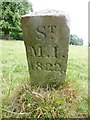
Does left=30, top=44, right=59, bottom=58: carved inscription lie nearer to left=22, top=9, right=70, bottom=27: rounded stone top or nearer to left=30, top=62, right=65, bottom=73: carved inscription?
left=30, top=62, right=65, bottom=73: carved inscription

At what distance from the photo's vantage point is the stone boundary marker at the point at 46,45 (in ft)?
10.5

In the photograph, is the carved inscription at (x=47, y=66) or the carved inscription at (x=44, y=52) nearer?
the carved inscription at (x=44, y=52)

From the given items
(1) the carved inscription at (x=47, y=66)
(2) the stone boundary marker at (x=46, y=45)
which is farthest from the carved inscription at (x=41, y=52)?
(1) the carved inscription at (x=47, y=66)

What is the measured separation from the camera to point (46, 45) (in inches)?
130

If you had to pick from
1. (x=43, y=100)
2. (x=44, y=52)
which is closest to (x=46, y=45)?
(x=44, y=52)

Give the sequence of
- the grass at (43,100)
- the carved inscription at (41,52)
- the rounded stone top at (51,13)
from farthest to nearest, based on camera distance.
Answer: the carved inscription at (41,52) → the rounded stone top at (51,13) → the grass at (43,100)

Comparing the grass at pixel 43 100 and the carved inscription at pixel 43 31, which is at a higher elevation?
the carved inscription at pixel 43 31

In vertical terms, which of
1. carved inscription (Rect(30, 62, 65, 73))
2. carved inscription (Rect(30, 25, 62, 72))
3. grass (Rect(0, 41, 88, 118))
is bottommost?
grass (Rect(0, 41, 88, 118))

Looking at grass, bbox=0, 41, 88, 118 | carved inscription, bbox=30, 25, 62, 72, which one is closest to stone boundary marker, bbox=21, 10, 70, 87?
carved inscription, bbox=30, 25, 62, 72

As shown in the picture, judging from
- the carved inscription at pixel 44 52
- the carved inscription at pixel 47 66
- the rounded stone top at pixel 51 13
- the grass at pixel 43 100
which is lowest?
the grass at pixel 43 100

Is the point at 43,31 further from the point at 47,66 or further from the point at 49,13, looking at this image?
the point at 47,66

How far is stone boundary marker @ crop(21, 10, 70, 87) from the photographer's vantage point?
3197 mm

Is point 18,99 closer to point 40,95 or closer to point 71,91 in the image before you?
point 40,95

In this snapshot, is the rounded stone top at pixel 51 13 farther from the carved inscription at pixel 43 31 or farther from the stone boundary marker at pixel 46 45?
the carved inscription at pixel 43 31
